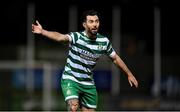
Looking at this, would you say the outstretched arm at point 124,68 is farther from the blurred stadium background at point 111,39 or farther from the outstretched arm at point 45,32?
the blurred stadium background at point 111,39

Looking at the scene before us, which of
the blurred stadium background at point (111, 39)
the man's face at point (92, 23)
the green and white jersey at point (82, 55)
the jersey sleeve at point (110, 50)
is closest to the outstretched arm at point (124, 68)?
the jersey sleeve at point (110, 50)

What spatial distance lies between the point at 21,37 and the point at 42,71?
138 cm

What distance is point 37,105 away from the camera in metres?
17.8

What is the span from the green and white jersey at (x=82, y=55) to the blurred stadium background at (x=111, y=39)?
8208 mm

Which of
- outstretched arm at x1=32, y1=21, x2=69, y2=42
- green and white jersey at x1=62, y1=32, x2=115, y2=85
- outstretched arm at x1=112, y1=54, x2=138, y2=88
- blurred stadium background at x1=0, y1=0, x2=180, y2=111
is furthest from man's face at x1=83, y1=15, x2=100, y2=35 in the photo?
blurred stadium background at x1=0, y1=0, x2=180, y2=111

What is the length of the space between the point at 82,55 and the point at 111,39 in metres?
8.99

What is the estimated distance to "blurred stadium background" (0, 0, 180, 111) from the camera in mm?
18703

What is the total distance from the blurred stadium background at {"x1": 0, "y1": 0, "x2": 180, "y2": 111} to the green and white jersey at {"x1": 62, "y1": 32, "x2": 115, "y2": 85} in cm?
821

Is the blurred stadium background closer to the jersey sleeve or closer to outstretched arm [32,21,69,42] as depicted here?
the jersey sleeve

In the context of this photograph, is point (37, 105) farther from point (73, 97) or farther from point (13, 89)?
point (73, 97)

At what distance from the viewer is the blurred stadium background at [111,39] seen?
1870 cm

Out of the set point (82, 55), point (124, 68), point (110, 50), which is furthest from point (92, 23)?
point (124, 68)

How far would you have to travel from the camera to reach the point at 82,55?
33.4 feet

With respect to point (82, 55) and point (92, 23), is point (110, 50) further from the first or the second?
point (92, 23)
